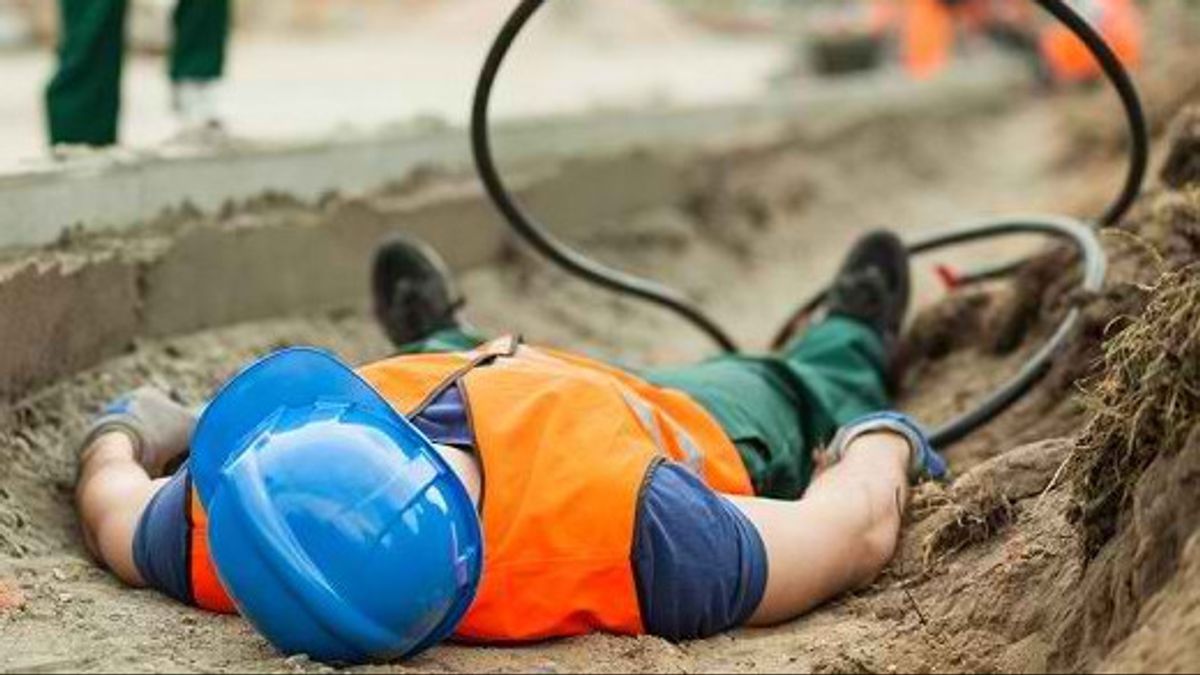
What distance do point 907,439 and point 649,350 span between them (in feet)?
8.10

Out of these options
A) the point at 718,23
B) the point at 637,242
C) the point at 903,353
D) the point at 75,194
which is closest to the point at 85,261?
the point at 75,194

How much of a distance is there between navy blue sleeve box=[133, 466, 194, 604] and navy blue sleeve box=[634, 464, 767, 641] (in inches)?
29.1

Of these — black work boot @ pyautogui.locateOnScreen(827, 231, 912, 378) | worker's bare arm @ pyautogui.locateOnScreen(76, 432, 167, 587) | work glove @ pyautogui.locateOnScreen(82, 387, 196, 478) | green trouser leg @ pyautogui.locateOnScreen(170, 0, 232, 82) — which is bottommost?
worker's bare arm @ pyautogui.locateOnScreen(76, 432, 167, 587)

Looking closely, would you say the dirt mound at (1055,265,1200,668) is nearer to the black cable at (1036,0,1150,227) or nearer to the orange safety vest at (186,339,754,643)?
the orange safety vest at (186,339,754,643)

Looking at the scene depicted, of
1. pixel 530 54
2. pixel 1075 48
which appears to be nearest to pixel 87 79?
pixel 1075 48

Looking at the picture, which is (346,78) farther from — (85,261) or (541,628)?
(541,628)

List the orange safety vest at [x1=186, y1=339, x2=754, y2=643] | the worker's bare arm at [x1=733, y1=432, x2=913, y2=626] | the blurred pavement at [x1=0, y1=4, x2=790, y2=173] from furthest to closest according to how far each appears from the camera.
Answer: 1. the blurred pavement at [x1=0, y1=4, x2=790, y2=173]
2. the worker's bare arm at [x1=733, y1=432, x2=913, y2=626]
3. the orange safety vest at [x1=186, y1=339, x2=754, y2=643]

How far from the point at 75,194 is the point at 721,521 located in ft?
6.34

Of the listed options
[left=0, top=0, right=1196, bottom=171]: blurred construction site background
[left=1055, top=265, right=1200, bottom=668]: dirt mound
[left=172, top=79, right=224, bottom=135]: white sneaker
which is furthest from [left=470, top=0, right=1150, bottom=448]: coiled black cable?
[left=1055, top=265, right=1200, bottom=668]: dirt mound

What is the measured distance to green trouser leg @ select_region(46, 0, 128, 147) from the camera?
5.09 m

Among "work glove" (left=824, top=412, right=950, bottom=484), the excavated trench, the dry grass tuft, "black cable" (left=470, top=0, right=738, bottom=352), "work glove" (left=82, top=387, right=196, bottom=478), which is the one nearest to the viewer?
the dry grass tuft

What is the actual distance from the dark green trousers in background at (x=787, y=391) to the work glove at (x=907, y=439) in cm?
17

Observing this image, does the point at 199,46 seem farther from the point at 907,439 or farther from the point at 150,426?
the point at 907,439

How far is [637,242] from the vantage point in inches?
284
